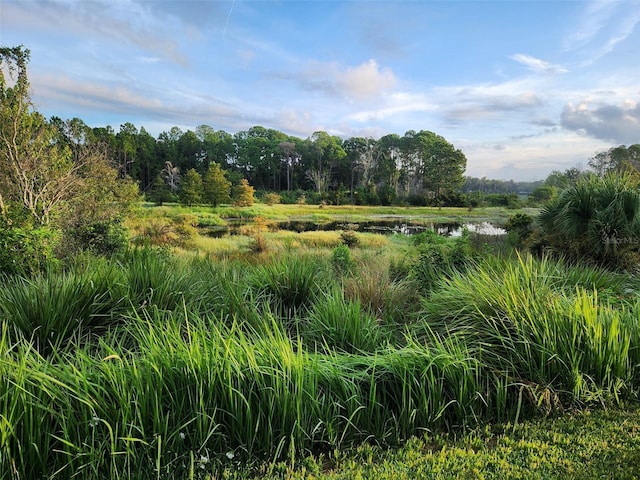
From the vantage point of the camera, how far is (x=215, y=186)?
18.2 meters

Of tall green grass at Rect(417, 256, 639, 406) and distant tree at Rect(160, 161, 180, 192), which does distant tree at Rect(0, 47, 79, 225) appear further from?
distant tree at Rect(160, 161, 180, 192)

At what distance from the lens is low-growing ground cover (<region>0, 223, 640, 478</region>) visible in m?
1.79

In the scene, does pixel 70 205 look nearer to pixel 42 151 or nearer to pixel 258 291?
pixel 42 151

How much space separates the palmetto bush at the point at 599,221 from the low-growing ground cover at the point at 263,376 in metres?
3.90

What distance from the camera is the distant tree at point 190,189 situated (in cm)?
1786

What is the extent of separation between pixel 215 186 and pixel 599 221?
15.6 metres

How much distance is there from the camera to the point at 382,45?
910cm

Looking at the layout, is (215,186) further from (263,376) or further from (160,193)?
(263,376)

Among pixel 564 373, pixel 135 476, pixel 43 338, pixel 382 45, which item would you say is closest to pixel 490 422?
pixel 564 373

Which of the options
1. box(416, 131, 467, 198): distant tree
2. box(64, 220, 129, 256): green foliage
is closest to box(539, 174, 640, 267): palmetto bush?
box(64, 220, 129, 256): green foliage

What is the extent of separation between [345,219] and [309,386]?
19.1 metres

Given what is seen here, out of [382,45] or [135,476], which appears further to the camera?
[382,45]

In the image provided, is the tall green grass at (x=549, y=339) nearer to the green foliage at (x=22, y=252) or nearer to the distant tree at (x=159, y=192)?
the green foliage at (x=22, y=252)

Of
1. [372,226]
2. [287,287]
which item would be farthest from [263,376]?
[372,226]
